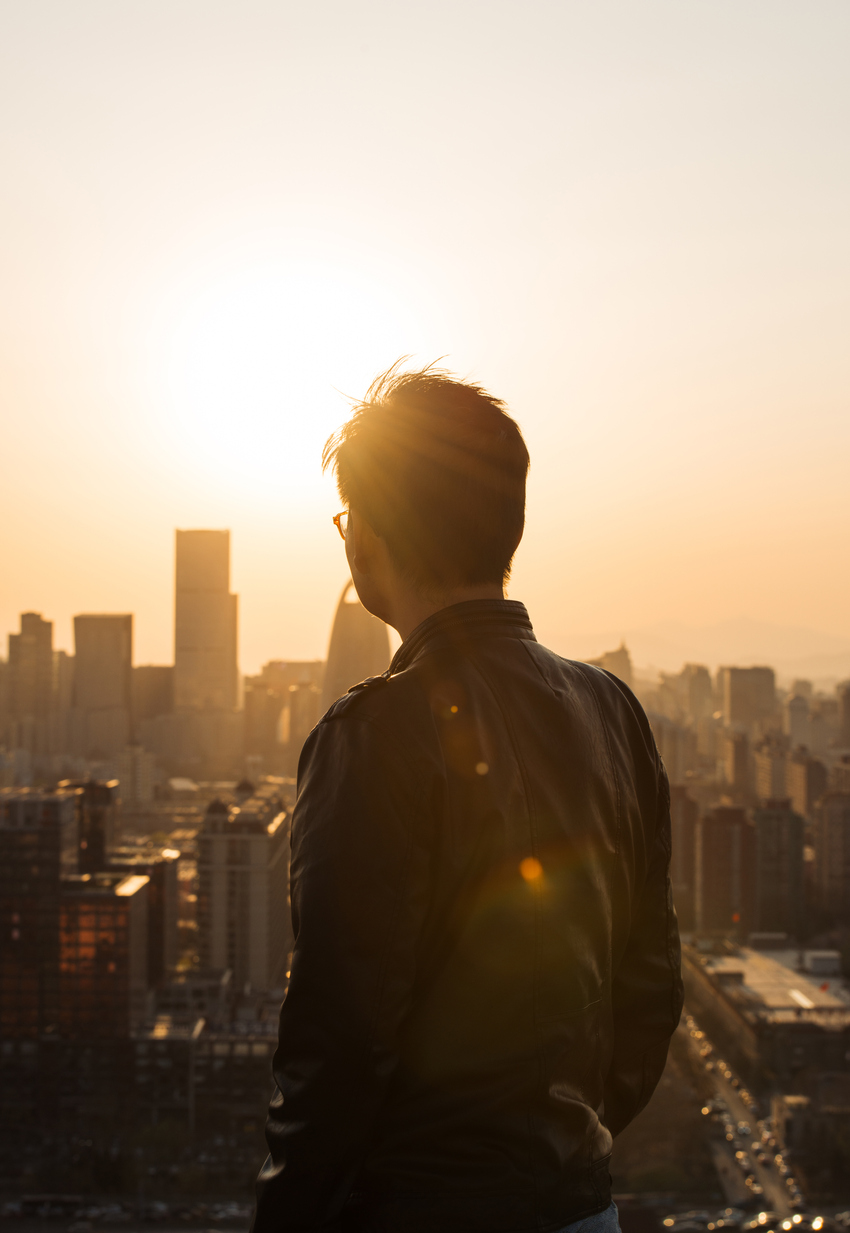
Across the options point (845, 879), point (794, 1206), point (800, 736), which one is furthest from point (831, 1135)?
point (800, 736)

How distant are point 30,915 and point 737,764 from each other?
933 centimetres

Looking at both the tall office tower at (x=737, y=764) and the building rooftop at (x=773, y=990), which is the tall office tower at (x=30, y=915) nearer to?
→ the building rooftop at (x=773, y=990)

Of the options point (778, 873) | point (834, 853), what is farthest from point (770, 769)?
point (778, 873)

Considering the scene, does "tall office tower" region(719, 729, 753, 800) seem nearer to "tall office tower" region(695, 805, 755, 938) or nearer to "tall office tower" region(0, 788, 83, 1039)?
"tall office tower" region(695, 805, 755, 938)

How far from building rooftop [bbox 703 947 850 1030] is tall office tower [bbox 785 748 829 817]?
3.23 meters

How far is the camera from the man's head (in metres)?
0.46

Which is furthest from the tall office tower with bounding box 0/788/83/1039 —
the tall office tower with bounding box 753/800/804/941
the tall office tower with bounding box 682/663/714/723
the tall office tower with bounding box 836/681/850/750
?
the tall office tower with bounding box 682/663/714/723

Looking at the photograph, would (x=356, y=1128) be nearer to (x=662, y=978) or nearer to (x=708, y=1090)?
(x=662, y=978)

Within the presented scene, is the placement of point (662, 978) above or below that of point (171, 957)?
above

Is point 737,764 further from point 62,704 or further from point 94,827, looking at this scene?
point 62,704

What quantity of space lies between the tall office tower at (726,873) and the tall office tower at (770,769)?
2.87 meters

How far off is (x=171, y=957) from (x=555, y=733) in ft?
20.1

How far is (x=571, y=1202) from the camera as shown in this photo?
1.39 ft

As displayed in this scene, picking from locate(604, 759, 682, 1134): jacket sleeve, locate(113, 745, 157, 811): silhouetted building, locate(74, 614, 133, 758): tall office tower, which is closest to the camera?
locate(604, 759, 682, 1134): jacket sleeve
